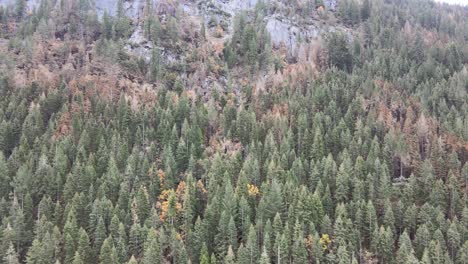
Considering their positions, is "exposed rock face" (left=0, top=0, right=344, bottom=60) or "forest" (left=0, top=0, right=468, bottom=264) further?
"exposed rock face" (left=0, top=0, right=344, bottom=60)

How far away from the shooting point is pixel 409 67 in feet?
473

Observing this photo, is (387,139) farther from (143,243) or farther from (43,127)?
(43,127)

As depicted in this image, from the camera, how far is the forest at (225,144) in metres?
78.7

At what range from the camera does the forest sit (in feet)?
258

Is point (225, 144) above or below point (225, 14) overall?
below

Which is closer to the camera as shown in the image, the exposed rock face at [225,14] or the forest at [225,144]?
the forest at [225,144]

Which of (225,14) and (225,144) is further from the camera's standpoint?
(225,14)

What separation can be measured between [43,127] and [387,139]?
78.3 m

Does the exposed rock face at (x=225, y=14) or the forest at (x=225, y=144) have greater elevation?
the exposed rock face at (x=225, y=14)

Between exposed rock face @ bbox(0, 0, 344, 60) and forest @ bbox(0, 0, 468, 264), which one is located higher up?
exposed rock face @ bbox(0, 0, 344, 60)

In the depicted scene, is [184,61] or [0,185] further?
[184,61]

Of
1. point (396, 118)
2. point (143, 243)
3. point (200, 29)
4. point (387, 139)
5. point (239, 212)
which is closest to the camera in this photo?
point (143, 243)

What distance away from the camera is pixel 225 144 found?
109 metres

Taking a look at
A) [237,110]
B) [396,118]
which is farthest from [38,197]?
[396,118]
